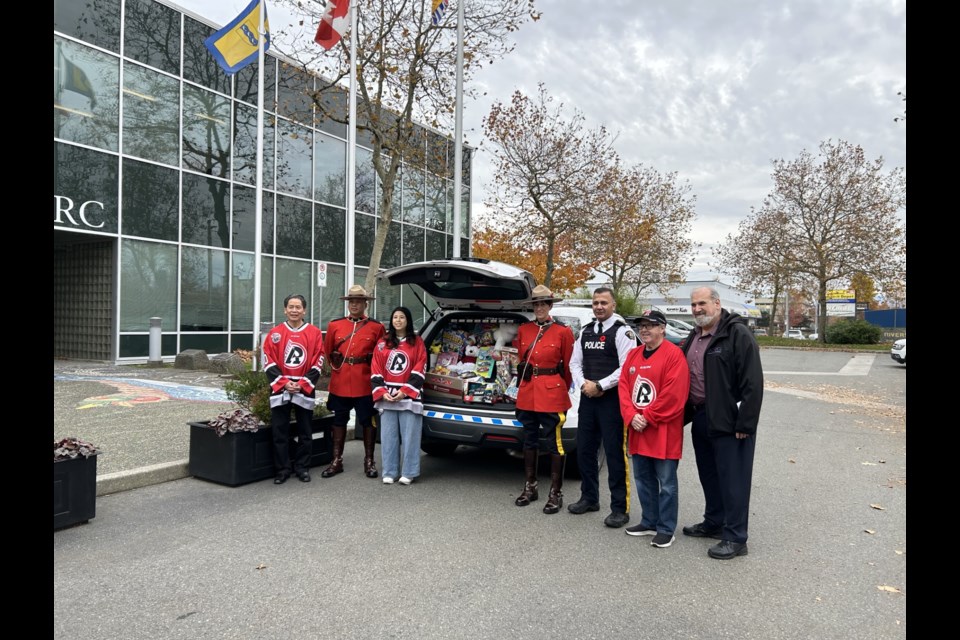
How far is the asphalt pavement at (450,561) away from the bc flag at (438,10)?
9.80 m

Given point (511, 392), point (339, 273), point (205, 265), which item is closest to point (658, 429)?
point (511, 392)

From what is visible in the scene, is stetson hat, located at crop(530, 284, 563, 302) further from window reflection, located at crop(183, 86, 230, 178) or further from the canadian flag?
window reflection, located at crop(183, 86, 230, 178)

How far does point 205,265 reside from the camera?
55.6 ft

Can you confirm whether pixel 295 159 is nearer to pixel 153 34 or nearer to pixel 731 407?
pixel 153 34

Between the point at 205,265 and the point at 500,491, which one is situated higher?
the point at 205,265

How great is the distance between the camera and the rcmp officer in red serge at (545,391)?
5.51 metres

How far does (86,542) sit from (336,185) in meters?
17.4

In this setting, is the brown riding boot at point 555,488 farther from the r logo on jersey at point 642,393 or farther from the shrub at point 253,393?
the shrub at point 253,393

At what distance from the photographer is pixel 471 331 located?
6.90 m

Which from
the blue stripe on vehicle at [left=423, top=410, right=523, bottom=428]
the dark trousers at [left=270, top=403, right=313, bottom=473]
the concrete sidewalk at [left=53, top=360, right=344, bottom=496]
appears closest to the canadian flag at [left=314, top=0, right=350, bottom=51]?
the concrete sidewalk at [left=53, top=360, right=344, bottom=496]

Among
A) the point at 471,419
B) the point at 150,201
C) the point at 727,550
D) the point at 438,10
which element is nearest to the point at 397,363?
the point at 471,419

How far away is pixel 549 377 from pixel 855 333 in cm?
3434
